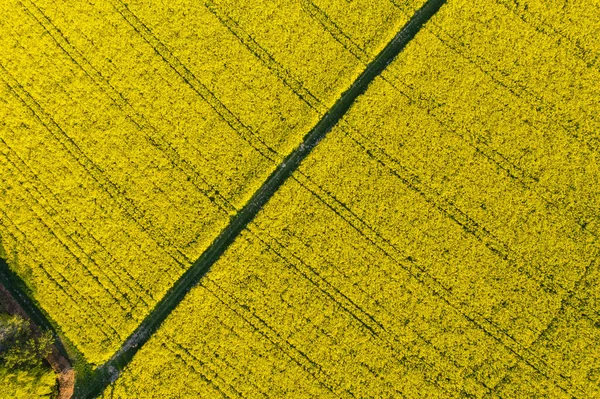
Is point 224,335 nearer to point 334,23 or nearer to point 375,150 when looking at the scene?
point 375,150

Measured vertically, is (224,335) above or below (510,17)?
below

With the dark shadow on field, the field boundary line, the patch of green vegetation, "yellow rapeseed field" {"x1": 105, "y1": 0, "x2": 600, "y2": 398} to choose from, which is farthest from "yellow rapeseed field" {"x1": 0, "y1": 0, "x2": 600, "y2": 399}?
the patch of green vegetation

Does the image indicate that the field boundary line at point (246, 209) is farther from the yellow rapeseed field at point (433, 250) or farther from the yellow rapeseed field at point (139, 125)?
the yellow rapeseed field at point (433, 250)

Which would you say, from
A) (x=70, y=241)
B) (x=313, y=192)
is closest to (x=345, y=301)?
(x=313, y=192)

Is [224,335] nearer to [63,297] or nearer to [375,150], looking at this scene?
[63,297]

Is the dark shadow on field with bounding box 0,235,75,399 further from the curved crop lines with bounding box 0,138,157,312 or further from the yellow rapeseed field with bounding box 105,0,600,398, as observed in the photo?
the curved crop lines with bounding box 0,138,157,312

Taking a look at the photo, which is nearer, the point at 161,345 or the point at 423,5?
the point at 161,345

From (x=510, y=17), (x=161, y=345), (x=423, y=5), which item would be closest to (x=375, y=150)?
(x=423, y=5)

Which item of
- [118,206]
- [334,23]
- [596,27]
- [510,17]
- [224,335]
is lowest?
[224,335]
